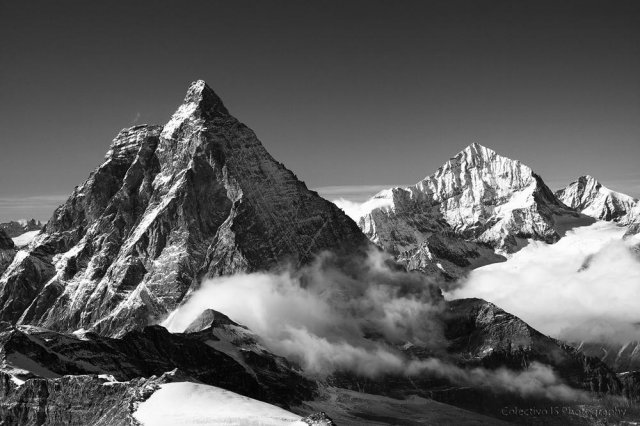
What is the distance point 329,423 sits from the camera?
200 meters
